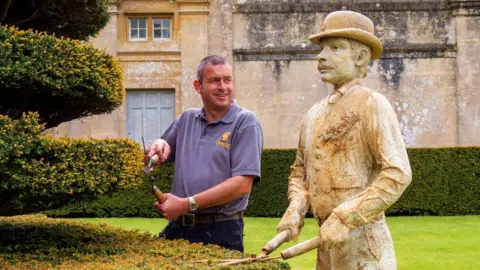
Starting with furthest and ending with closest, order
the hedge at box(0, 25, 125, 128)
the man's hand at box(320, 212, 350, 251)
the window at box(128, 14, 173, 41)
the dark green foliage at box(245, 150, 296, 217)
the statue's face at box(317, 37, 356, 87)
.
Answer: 1. the window at box(128, 14, 173, 41)
2. the dark green foliage at box(245, 150, 296, 217)
3. the hedge at box(0, 25, 125, 128)
4. the statue's face at box(317, 37, 356, 87)
5. the man's hand at box(320, 212, 350, 251)

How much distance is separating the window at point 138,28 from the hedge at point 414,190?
6.82 m

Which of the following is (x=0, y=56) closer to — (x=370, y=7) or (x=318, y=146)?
(x=318, y=146)

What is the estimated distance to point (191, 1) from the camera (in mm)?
22453

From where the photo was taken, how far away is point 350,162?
3.89 m

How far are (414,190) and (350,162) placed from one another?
14.0m

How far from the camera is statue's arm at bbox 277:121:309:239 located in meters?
3.95

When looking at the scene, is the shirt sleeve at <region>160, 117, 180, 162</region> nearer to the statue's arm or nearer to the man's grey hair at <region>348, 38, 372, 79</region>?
the statue's arm

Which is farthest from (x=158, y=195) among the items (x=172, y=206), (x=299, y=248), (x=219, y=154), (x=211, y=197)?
(x=299, y=248)

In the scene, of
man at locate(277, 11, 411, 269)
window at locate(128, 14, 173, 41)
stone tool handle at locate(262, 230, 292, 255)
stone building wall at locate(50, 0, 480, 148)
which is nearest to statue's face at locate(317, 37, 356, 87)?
man at locate(277, 11, 411, 269)

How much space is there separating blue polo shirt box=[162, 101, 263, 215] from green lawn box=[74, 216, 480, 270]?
15.9 feet

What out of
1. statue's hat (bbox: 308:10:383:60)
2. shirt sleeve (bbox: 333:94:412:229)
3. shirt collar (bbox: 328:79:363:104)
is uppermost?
statue's hat (bbox: 308:10:383:60)

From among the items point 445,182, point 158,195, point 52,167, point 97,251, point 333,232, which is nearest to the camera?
point 333,232

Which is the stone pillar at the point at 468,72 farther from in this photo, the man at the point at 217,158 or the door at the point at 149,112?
the man at the point at 217,158

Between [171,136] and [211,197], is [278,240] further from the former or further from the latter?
[171,136]
